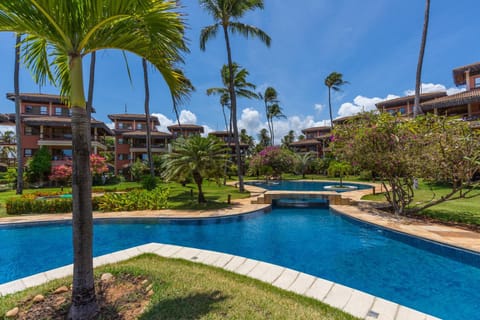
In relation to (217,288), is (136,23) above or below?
above

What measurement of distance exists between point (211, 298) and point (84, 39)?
13.6 ft

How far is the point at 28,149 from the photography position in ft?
85.0

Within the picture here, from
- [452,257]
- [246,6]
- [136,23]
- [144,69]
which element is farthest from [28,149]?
[452,257]

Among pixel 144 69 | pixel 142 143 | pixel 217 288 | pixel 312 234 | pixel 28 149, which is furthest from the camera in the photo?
pixel 142 143

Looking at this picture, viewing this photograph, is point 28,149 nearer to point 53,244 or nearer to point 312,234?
point 53,244

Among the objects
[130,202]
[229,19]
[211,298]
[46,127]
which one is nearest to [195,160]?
[130,202]

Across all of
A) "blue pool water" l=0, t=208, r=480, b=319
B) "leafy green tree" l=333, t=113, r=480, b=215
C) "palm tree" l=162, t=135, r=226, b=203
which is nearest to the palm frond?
"palm tree" l=162, t=135, r=226, b=203

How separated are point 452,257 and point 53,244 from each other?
535 inches

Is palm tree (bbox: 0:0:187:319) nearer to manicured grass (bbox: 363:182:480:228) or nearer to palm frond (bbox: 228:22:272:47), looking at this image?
manicured grass (bbox: 363:182:480:228)

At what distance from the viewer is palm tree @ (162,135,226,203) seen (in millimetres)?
11852

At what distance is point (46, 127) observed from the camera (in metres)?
27.3

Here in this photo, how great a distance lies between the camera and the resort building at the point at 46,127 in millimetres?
25728

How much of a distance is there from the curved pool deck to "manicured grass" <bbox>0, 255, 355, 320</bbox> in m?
0.43

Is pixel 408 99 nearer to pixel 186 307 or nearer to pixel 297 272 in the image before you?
pixel 297 272
